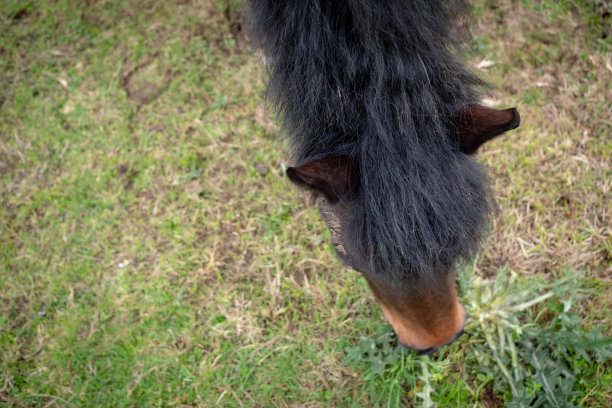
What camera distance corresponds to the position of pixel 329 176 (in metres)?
1.40

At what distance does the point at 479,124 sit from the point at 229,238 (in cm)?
227

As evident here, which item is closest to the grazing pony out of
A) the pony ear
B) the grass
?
the pony ear

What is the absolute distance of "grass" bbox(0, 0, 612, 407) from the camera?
2562 mm

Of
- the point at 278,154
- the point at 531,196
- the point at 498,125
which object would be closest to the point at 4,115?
the point at 278,154

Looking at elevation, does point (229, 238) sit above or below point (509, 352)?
below

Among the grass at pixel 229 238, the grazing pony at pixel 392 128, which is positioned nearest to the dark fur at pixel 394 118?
the grazing pony at pixel 392 128

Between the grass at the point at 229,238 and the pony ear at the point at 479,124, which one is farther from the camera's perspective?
the grass at the point at 229,238

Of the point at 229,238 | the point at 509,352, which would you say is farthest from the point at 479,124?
the point at 229,238

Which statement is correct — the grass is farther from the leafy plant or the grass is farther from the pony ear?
the pony ear

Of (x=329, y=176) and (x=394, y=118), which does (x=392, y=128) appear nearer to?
(x=394, y=118)

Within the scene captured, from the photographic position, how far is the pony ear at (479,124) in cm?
138

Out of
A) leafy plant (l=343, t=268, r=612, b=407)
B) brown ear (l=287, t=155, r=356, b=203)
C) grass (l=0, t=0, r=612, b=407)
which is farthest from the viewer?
grass (l=0, t=0, r=612, b=407)

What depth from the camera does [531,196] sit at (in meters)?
3.06

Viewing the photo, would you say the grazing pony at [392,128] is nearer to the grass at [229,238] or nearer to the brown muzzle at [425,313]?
the brown muzzle at [425,313]
